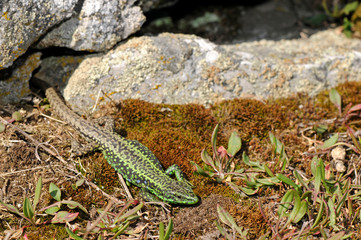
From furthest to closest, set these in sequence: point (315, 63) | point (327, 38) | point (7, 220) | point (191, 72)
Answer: point (327, 38) < point (315, 63) < point (191, 72) < point (7, 220)

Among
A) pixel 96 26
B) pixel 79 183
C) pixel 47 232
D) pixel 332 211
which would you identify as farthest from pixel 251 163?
pixel 96 26

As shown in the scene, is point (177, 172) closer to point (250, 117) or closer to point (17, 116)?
point (250, 117)

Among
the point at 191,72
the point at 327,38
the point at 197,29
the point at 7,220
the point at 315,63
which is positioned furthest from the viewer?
the point at 197,29

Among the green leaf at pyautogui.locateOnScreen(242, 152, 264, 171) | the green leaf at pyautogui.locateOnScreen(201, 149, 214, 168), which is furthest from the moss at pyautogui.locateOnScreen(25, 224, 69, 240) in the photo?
the green leaf at pyautogui.locateOnScreen(242, 152, 264, 171)

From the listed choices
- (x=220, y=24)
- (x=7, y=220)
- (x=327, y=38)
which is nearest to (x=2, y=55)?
(x=7, y=220)

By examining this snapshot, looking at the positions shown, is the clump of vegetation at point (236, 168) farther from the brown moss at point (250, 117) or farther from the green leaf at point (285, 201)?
the brown moss at point (250, 117)

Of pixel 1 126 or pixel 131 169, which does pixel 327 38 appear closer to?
pixel 131 169

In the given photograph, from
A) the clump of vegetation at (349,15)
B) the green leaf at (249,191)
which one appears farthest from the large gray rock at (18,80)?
the clump of vegetation at (349,15)
